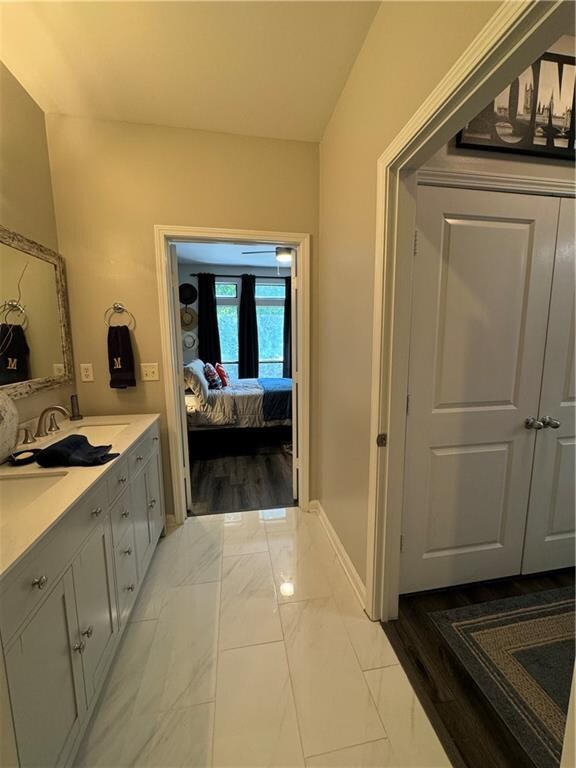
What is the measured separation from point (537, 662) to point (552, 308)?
1617 mm

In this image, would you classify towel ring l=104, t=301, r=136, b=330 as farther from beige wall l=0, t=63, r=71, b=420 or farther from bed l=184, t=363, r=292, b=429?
bed l=184, t=363, r=292, b=429

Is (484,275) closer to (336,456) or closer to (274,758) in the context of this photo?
(336,456)

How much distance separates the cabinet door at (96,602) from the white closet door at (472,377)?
1389 mm

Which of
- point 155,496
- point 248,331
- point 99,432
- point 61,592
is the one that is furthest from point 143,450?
point 248,331

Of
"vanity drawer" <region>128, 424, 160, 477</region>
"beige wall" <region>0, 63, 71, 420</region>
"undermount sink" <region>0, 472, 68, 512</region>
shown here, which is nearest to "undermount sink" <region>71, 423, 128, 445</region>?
"vanity drawer" <region>128, 424, 160, 477</region>

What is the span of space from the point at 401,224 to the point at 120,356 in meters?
1.82

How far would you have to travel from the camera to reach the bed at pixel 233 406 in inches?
155

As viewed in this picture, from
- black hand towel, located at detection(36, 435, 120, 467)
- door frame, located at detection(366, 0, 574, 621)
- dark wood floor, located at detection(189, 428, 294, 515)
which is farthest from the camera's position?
dark wood floor, located at detection(189, 428, 294, 515)

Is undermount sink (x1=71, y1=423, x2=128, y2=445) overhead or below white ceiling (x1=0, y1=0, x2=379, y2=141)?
below

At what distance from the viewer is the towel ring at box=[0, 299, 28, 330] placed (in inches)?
61.5

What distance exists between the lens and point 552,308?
166 centimetres

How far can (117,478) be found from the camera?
1.51 metres

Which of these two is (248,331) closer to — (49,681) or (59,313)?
(59,313)

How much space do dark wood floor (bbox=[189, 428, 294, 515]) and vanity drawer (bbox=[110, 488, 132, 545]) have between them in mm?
1090
